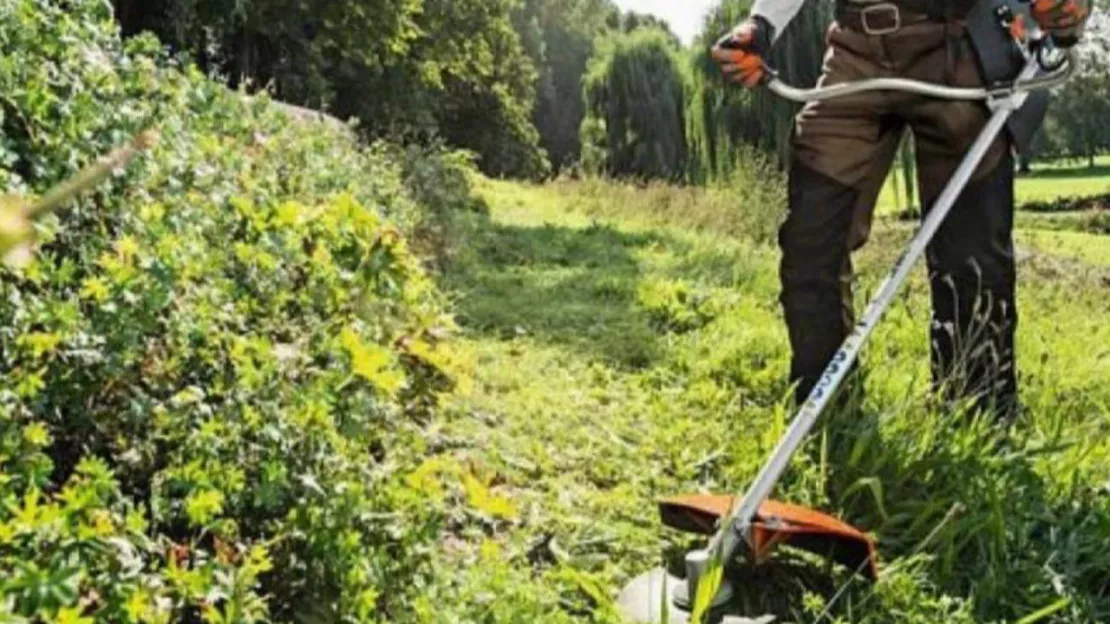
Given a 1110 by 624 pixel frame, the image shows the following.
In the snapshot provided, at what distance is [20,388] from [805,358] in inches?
85.5

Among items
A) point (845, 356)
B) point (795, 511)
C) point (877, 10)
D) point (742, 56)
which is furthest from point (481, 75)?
point (795, 511)

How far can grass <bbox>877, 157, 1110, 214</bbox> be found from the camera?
152ft

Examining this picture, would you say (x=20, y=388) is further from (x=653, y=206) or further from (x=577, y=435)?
(x=653, y=206)

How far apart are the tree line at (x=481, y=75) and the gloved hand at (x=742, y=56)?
3.84m

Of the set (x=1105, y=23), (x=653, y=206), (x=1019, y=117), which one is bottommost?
(x=653, y=206)

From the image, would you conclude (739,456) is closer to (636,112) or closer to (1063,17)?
(1063,17)

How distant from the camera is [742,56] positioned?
3111 mm

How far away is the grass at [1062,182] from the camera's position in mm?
46438

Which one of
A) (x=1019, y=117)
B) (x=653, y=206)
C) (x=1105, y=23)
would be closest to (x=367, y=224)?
(x=1019, y=117)

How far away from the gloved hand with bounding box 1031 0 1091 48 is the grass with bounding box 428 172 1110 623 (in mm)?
955

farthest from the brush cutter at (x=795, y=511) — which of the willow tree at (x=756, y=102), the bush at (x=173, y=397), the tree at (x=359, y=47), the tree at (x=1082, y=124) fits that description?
the tree at (x=1082, y=124)

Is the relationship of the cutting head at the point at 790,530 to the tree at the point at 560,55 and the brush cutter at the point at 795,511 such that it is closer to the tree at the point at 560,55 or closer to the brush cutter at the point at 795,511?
the brush cutter at the point at 795,511

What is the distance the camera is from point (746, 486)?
2.99 m

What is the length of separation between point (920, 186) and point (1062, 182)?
6014cm
